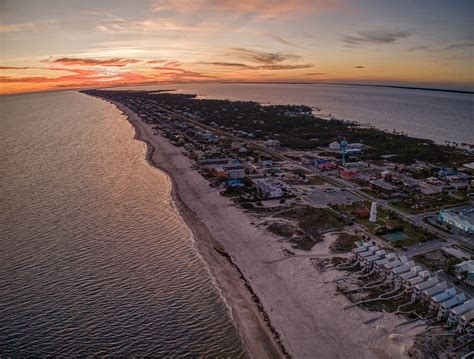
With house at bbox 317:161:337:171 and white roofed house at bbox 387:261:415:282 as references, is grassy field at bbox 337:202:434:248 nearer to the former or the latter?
white roofed house at bbox 387:261:415:282

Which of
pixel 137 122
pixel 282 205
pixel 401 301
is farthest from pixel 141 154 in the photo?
pixel 401 301

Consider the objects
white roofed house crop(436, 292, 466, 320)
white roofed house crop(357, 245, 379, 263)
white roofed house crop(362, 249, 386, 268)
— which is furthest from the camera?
white roofed house crop(357, 245, 379, 263)

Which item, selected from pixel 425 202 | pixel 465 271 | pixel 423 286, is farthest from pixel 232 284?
pixel 425 202

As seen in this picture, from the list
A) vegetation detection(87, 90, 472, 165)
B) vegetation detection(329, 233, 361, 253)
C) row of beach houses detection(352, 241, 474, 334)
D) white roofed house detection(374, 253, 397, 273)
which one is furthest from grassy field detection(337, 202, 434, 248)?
vegetation detection(87, 90, 472, 165)

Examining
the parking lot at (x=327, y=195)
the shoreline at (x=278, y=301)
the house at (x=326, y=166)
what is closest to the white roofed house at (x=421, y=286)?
the shoreline at (x=278, y=301)

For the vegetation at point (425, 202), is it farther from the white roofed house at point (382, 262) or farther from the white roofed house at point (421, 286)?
the white roofed house at point (421, 286)

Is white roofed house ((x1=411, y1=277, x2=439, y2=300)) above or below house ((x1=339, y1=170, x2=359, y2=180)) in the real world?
below

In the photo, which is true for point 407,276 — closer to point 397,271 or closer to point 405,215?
point 397,271

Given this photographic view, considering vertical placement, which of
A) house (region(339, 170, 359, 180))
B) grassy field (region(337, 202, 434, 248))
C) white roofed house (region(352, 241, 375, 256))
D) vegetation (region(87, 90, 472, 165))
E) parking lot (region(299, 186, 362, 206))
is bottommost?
grassy field (region(337, 202, 434, 248))
